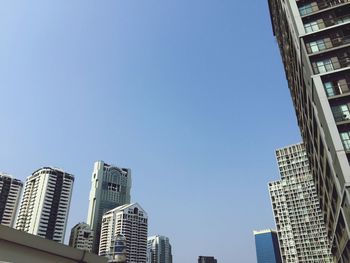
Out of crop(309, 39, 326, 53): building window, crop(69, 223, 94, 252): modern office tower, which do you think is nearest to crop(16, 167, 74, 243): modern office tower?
crop(69, 223, 94, 252): modern office tower

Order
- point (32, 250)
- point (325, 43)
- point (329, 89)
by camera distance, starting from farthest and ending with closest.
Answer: point (325, 43) < point (329, 89) < point (32, 250)

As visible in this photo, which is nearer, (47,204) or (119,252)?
(119,252)

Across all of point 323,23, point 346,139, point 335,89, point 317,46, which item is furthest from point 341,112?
point 323,23

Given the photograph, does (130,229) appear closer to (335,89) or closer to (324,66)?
(324,66)

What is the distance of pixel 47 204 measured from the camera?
11188 centimetres

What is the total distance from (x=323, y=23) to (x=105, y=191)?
151 meters

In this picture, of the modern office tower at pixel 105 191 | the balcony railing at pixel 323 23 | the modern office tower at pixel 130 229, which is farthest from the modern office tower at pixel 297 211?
the modern office tower at pixel 105 191

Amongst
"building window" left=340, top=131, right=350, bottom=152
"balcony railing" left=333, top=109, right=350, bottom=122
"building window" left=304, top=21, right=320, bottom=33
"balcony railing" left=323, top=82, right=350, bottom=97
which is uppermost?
"building window" left=304, top=21, right=320, bottom=33

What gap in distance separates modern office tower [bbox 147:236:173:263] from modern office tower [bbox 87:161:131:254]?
27880 millimetres

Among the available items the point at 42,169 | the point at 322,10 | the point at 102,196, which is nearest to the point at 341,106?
the point at 322,10

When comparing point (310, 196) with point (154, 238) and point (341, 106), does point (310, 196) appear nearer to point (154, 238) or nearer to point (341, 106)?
point (341, 106)

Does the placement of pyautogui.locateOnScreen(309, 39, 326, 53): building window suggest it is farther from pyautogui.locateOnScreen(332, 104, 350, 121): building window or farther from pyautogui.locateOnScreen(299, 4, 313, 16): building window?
pyautogui.locateOnScreen(332, 104, 350, 121): building window

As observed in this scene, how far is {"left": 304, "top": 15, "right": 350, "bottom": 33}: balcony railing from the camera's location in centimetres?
3337

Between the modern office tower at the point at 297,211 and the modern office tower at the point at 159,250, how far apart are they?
3583 inches
